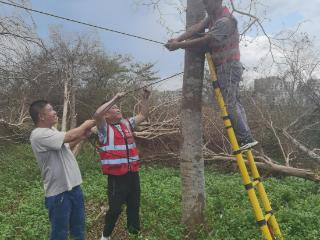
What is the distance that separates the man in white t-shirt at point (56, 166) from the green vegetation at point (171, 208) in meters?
1.21

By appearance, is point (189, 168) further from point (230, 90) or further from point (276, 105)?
point (276, 105)

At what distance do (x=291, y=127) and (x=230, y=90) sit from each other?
28.6ft

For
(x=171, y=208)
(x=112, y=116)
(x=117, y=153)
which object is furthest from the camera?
(x=171, y=208)

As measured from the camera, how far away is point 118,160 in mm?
5402

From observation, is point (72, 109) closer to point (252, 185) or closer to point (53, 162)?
point (53, 162)

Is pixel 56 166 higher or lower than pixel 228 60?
lower

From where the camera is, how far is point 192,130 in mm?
5480

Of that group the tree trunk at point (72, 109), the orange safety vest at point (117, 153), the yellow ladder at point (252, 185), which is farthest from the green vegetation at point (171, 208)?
the tree trunk at point (72, 109)

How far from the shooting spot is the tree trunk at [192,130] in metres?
5.48

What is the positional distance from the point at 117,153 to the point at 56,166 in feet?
2.96

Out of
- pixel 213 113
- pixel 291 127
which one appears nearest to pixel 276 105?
pixel 291 127

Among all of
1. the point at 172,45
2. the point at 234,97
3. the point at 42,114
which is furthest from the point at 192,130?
the point at 42,114

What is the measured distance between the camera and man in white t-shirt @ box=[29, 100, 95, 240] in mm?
4652

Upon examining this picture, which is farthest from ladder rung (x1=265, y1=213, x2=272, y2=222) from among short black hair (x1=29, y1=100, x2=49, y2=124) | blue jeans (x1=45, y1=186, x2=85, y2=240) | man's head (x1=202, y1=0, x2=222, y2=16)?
short black hair (x1=29, y1=100, x2=49, y2=124)
